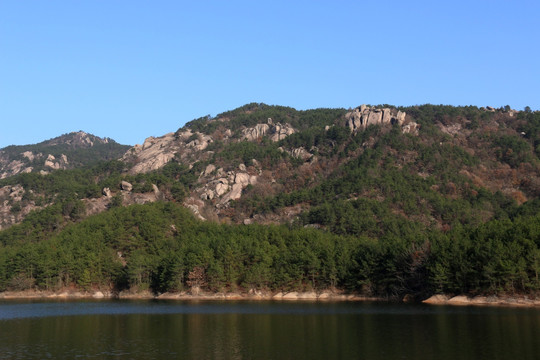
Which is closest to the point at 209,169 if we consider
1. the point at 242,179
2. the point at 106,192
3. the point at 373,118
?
the point at 242,179

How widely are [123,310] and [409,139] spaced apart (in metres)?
120

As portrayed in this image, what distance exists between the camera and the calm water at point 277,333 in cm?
3994

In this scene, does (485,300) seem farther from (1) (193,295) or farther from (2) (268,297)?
(1) (193,295)

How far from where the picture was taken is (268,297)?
95188 mm

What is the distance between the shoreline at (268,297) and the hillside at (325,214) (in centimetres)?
133

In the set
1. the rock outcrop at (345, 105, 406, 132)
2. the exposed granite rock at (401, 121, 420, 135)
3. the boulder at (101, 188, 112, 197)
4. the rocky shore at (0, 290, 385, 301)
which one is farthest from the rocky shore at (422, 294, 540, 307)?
the rock outcrop at (345, 105, 406, 132)

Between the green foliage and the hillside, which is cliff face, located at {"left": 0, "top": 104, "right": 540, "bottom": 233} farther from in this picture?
the green foliage

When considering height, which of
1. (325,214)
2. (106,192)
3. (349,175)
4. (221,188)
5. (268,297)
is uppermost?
(349,175)

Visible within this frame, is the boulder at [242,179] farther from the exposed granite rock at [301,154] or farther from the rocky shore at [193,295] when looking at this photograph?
the rocky shore at [193,295]

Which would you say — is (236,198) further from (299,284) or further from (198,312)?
(198,312)

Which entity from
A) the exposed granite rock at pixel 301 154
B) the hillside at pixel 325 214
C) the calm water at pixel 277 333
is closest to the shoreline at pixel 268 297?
the hillside at pixel 325 214

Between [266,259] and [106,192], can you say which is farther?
[106,192]

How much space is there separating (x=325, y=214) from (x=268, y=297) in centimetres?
4331

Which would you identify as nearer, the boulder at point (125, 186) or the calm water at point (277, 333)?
the calm water at point (277, 333)
